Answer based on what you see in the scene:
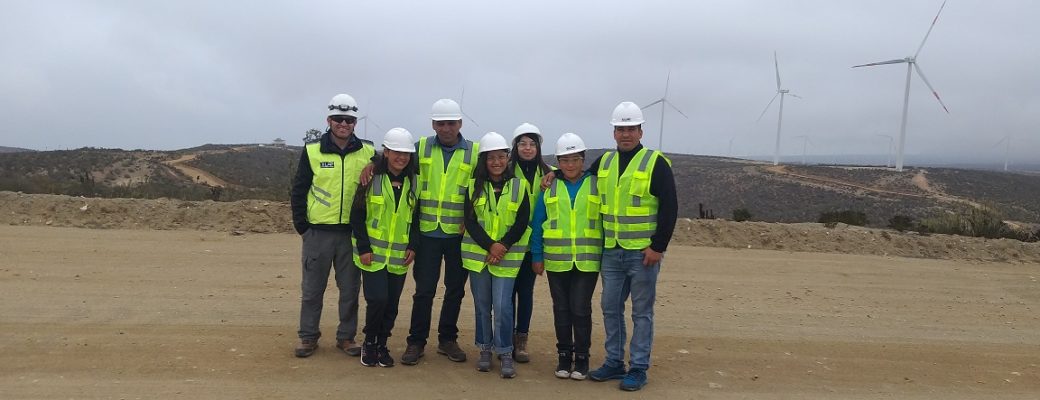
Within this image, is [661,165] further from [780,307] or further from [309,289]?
[780,307]

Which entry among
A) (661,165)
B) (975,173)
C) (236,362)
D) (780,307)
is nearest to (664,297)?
(780,307)

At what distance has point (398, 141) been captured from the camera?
5559 millimetres

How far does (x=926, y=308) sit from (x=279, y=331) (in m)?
→ 7.69

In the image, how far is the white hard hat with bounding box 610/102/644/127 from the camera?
17.7 feet

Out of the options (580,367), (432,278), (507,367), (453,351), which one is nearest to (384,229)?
(432,278)

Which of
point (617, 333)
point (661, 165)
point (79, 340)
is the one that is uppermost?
point (661, 165)

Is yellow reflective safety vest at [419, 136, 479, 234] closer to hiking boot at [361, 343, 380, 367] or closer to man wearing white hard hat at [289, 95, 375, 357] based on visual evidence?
man wearing white hard hat at [289, 95, 375, 357]

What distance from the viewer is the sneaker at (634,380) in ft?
17.8

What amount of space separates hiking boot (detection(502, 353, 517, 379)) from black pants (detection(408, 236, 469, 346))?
65 cm

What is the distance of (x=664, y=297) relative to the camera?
29.1 feet

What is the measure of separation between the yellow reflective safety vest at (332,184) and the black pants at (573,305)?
1819 mm

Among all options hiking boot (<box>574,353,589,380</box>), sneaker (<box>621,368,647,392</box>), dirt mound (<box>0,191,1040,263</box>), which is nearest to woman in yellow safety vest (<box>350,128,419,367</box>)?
hiking boot (<box>574,353,589,380</box>)

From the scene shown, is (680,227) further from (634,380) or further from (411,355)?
(411,355)

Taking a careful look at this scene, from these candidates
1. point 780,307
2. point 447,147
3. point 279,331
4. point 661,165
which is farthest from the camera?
point 780,307
